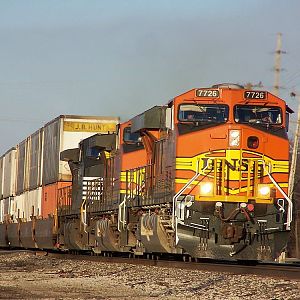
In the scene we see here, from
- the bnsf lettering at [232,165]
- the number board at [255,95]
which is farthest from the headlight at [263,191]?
the number board at [255,95]

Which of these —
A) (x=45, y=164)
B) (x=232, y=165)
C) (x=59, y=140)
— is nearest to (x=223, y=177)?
(x=232, y=165)

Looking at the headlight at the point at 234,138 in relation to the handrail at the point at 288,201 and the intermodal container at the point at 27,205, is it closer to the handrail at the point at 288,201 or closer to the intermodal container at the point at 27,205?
the handrail at the point at 288,201

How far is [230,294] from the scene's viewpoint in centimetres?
1200

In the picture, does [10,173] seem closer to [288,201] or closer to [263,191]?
[263,191]

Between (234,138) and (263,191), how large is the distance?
135 centimetres

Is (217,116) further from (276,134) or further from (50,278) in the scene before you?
(50,278)

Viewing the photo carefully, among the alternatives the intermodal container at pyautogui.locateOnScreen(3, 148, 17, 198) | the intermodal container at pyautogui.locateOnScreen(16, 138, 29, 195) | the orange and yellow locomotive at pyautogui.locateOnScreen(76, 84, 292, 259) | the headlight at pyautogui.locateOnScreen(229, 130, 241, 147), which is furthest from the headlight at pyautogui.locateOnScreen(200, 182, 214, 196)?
the intermodal container at pyautogui.locateOnScreen(3, 148, 17, 198)

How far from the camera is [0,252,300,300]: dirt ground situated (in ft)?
39.3

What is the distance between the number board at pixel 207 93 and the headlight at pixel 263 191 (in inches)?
90.8

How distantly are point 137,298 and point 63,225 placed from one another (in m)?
18.0

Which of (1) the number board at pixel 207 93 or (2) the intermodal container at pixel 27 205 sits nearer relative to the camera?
(1) the number board at pixel 207 93

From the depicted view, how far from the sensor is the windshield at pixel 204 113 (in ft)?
59.6

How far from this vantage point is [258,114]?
1833cm

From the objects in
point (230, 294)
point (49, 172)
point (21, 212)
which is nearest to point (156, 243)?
point (230, 294)
